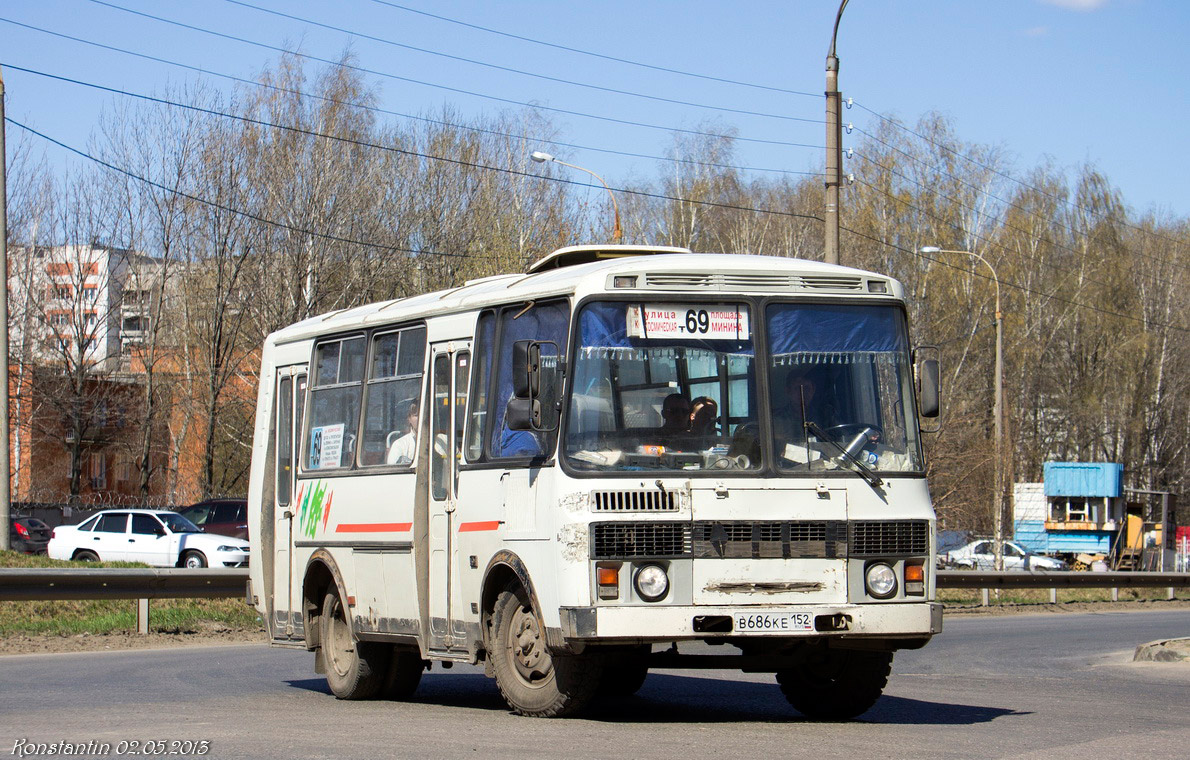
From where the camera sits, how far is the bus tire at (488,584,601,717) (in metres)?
9.48

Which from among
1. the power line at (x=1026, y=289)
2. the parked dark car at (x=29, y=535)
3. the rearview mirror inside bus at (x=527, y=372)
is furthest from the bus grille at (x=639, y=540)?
the power line at (x=1026, y=289)

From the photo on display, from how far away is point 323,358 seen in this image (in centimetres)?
1296

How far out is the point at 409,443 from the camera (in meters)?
11.3

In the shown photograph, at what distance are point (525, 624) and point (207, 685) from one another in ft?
14.0

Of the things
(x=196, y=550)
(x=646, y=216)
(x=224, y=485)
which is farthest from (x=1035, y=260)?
(x=196, y=550)

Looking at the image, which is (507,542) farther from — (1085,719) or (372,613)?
(1085,719)

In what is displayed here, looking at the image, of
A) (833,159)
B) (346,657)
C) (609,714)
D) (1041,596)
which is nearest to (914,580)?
(609,714)

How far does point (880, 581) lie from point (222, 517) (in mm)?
29578

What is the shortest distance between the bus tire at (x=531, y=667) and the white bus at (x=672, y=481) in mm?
16

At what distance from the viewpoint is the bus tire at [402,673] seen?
39.7ft

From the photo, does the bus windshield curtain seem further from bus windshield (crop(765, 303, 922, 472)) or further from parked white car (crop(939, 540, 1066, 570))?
parked white car (crop(939, 540, 1066, 570))

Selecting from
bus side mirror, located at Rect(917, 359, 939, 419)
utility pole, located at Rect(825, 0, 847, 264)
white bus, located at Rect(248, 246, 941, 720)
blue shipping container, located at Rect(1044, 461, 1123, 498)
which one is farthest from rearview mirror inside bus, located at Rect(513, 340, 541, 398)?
blue shipping container, located at Rect(1044, 461, 1123, 498)

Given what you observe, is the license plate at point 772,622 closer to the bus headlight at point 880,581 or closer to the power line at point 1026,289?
the bus headlight at point 880,581

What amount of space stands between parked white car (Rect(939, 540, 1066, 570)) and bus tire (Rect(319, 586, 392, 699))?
39612 mm
